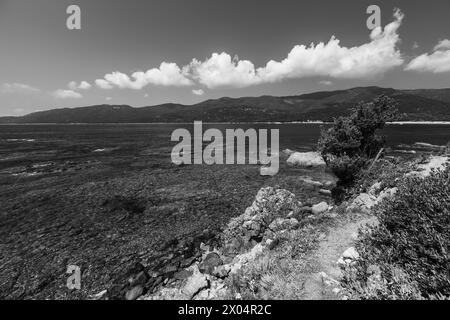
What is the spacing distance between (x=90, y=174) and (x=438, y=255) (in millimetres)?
33455

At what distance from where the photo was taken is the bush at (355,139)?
20.7 meters

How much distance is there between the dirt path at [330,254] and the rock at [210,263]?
454cm

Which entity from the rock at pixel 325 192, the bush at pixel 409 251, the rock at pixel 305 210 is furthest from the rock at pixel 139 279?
the rock at pixel 325 192

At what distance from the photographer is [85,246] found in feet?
42.1

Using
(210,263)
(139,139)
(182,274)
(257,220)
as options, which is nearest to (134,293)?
(182,274)

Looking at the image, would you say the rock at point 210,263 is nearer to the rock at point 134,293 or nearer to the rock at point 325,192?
the rock at point 134,293

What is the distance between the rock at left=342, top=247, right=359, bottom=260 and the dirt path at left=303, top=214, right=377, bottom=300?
1.00 feet

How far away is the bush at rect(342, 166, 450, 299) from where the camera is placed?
17.7 ft

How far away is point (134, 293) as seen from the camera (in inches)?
370

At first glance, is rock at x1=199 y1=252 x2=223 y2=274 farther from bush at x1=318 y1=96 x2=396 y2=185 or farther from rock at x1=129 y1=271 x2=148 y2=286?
bush at x1=318 y1=96 x2=396 y2=185

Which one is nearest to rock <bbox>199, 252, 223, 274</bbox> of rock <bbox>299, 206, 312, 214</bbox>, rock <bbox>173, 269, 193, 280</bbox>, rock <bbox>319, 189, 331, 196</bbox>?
rock <bbox>173, 269, 193, 280</bbox>

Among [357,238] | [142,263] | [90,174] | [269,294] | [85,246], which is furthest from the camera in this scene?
[90,174]
